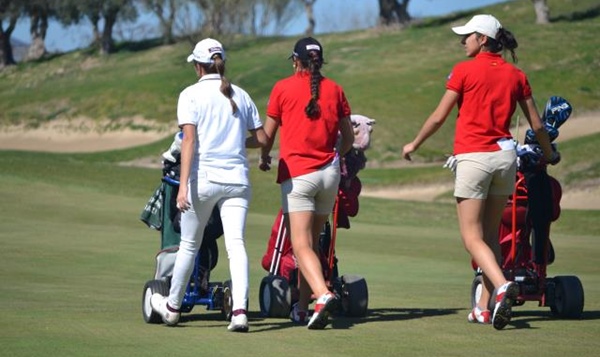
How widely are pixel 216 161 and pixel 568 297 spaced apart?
299 centimetres

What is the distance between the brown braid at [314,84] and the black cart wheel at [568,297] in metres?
2.42

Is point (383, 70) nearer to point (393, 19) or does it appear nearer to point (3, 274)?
point (393, 19)

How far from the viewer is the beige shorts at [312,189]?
32.4 ft

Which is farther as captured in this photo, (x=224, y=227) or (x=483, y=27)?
(x=483, y=27)

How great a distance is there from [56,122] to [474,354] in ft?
182

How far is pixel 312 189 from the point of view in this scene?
9906 mm

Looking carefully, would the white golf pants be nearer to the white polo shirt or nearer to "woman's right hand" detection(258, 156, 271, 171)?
the white polo shirt

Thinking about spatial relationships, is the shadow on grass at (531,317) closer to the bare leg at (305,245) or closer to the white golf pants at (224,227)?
the bare leg at (305,245)

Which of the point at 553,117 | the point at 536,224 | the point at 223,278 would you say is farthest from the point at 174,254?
the point at 223,278

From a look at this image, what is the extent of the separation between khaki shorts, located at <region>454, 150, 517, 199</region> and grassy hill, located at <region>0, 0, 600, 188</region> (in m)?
30.4

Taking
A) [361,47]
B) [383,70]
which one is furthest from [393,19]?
[383,70]

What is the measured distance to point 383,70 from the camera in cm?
5800

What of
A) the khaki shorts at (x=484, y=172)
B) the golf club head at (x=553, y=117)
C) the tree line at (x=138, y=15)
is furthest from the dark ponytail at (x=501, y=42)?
the tree line at (x=138, y=15)

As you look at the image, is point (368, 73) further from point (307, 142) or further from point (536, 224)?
point (307, 142)
